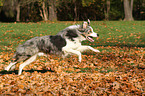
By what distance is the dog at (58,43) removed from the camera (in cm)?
703

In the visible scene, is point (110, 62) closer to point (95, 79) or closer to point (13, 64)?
point (95, 79)

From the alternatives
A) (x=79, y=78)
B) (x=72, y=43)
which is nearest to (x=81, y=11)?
(x=72, y=43)

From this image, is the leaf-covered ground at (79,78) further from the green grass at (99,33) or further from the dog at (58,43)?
the green grass at (99,33)

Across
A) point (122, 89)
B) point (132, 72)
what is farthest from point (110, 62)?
point (122, 89)

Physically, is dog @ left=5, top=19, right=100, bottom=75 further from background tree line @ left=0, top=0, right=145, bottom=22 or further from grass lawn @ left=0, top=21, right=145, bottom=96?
background tree line @ left=0, top=0, right=145, bottom=22

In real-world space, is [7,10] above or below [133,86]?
above

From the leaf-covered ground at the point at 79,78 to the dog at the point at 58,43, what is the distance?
0.76 metres

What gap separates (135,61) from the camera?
998 centimetres

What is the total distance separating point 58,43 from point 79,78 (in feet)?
4.17

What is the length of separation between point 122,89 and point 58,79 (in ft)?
6.54

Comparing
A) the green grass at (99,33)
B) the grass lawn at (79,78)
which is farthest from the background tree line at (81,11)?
the grass lawn at (79,78)

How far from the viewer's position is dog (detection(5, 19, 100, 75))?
703 cm

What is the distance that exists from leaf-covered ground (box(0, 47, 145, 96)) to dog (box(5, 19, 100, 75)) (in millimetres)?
757

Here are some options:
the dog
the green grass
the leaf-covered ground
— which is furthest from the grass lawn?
the green grass
